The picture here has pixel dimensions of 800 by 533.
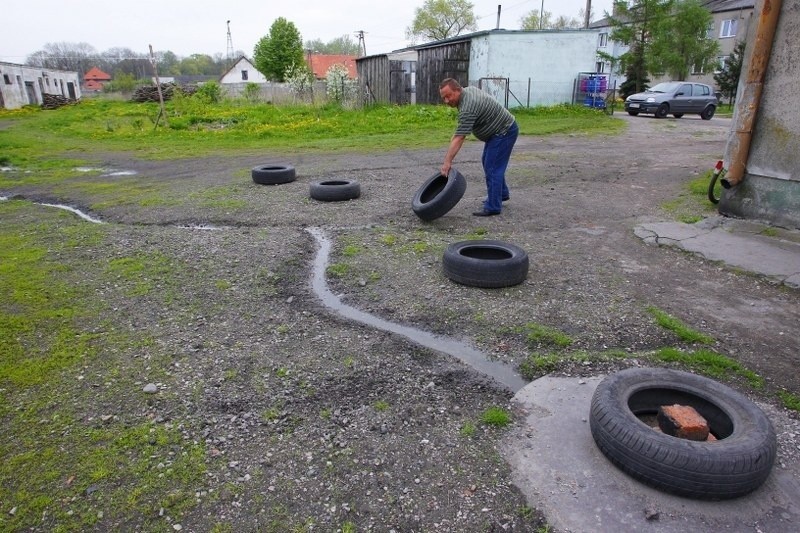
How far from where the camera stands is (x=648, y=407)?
2.93 m

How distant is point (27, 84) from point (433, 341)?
148 ft

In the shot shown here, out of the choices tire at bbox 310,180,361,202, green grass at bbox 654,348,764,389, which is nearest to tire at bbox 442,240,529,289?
green grass at bbox 654,348,764,389

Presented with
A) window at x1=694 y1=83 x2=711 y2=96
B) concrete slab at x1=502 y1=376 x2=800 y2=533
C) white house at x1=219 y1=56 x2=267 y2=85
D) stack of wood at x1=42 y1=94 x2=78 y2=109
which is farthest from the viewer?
white house at x1=219 y1=56 x2=267 y2=85

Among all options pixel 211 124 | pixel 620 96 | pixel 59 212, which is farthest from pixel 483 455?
pixel 620 96

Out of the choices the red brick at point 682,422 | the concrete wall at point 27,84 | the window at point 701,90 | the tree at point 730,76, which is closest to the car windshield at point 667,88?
the window at point 701,90

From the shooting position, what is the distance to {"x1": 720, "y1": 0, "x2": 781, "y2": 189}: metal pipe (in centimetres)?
586

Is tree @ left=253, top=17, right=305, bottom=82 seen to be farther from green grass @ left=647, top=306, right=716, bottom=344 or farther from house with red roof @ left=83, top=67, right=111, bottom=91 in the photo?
green grass @ left=647, top=306, right=716, bottom=344

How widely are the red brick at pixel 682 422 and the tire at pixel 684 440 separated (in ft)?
0.44

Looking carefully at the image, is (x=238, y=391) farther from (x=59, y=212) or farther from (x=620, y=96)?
(x=620, y=96)

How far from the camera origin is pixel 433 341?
3.90 m

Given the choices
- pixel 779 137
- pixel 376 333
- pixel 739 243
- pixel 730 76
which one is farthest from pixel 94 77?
pixel 739 243

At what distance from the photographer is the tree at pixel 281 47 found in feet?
152

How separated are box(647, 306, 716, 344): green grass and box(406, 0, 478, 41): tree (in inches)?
2555

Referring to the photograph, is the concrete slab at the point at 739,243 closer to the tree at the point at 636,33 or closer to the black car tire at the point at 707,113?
the black car tire at the point at 707,113
